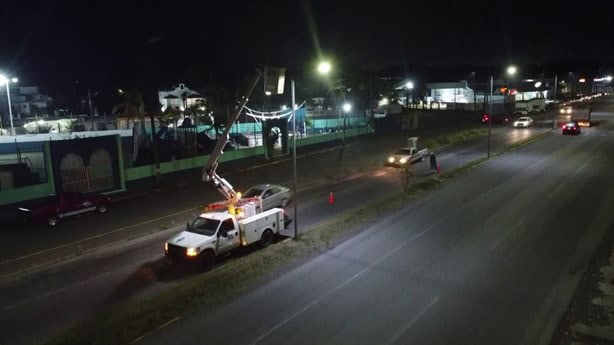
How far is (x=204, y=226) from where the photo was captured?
57.4ft

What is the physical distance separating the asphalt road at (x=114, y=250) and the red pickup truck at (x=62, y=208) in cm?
56

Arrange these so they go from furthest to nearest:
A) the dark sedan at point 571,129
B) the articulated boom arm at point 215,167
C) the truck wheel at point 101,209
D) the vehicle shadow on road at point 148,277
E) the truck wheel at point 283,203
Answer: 1. the dark sedan at point 571,129
2. the truck wheel at point 101,209
3. the truck wheel at point 283,203
4. the articulated boom arm at point 215,167
5. the vehicle shadow on road at point 148,277

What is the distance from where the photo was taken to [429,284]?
562 inches

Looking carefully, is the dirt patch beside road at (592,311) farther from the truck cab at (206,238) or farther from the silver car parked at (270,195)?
the silver car parked at (270,195)

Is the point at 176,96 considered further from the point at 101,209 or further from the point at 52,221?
the point at 52,221

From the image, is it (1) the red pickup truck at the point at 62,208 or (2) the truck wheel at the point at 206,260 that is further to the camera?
(1) the red pickup truck at the point at 62,208

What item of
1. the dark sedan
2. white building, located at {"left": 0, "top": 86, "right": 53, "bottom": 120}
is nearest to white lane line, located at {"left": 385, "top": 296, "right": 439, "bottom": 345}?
the dark sedan

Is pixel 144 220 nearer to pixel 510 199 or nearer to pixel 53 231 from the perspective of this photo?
pixel 53 231

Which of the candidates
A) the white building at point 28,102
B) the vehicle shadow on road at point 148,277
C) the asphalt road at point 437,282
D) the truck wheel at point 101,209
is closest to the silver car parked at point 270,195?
the asphalt road at point 437,282

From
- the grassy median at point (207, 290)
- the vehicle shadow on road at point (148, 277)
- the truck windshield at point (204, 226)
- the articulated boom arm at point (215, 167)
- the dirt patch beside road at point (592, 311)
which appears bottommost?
the dirt patch beside road at point (592, 311)

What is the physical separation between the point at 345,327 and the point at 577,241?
11235mm

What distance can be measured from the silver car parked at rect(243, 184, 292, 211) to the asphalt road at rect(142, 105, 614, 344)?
578 centimetres

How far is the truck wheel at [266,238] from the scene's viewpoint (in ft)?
61.3

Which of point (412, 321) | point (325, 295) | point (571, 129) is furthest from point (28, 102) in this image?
point (412, 321)
